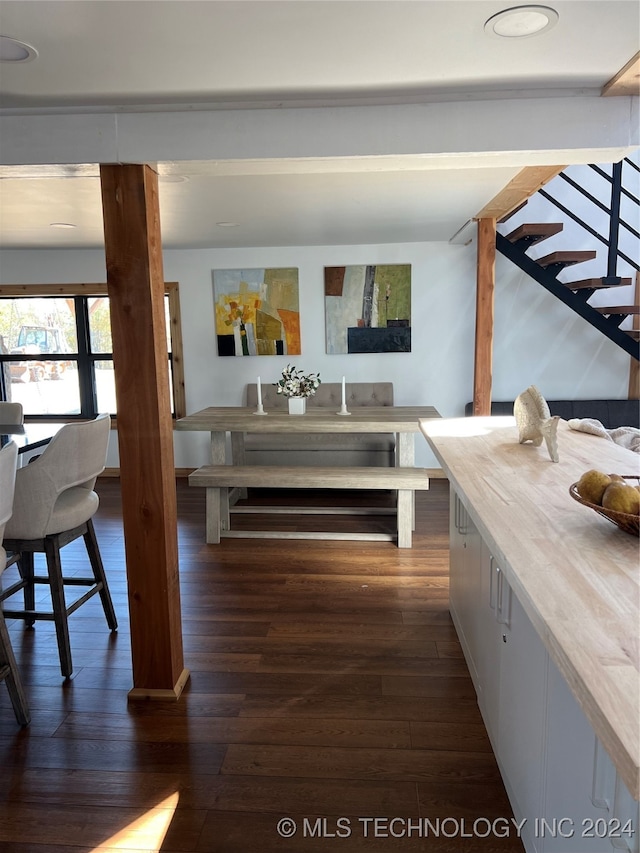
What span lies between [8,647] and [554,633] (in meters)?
2.06

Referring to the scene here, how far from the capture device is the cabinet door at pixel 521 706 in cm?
145

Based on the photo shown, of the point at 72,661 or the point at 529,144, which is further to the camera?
the point at 72,661

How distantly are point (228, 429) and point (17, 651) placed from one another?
78.4 inches

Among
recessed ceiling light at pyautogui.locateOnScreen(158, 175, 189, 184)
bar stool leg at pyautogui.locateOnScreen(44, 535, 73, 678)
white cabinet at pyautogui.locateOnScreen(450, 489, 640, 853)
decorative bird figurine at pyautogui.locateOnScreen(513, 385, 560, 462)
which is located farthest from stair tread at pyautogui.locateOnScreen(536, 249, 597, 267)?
bar stool leg at pyautogui.locateOnScreen(44, 535, 73, 678)

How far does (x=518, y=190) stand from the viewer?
141 inches

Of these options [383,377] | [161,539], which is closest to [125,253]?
[161,539]

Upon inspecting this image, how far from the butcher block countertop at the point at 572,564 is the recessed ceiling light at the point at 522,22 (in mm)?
1292

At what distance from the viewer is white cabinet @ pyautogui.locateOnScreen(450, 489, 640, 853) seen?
1080 mm

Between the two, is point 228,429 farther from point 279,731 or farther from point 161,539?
point 279,731

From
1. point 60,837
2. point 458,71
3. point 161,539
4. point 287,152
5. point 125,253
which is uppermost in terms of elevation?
point 458,71

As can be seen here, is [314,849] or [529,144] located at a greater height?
[529,144]

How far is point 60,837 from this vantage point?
1757 millimetres

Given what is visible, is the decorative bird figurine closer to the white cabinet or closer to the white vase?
Result: the white cabinet

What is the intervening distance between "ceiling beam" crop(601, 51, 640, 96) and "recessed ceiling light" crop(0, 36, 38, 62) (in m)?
1.79
